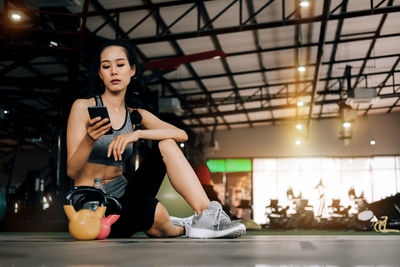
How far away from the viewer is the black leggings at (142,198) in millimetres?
1757

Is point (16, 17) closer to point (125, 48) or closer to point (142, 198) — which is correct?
point (125, 48)

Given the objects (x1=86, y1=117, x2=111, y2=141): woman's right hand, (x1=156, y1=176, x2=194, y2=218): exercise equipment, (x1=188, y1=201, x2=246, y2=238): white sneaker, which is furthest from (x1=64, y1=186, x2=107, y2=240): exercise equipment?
(x1=156, y1=176, x2=194, y2=218): exercise equipment

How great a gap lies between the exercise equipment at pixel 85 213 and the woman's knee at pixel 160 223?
238mm

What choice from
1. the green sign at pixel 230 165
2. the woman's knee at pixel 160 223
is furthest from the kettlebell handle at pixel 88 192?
the green sign at pixel 230 165

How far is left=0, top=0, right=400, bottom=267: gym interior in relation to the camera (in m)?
1.53

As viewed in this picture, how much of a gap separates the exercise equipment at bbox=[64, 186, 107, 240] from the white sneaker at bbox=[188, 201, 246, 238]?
1.29ft

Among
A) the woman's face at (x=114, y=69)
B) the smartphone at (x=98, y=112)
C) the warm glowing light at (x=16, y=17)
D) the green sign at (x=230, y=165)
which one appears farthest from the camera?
the green sign at (x=230, y=165)

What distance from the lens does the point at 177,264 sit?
0.95m

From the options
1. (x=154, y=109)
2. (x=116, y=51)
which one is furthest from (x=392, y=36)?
(x=116, y=51)

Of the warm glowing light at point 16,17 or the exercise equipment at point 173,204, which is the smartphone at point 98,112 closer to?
the exercise equipment at point 173,204

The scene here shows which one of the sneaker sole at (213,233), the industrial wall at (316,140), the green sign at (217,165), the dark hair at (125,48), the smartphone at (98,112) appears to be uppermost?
the industrial wall at (316,140)

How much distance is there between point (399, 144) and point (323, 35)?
→ 1002 cm

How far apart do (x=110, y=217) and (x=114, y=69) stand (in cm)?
61

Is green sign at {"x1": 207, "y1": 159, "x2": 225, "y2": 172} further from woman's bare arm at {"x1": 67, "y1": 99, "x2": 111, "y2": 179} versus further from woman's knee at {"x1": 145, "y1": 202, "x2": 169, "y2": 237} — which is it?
woman's bare arm at {"x1": 67, "y1": 99, "x2": 111, "y2": 179}
